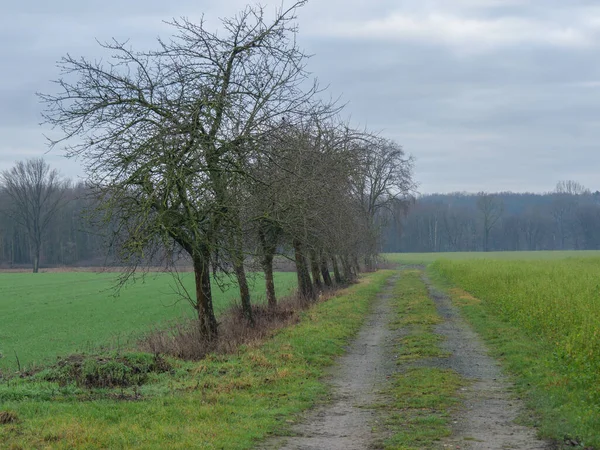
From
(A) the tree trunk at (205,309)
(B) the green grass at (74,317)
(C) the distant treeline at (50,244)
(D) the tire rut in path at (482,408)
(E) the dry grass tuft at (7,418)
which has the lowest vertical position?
(B) the green grass at (74,317)

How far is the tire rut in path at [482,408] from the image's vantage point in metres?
7.90

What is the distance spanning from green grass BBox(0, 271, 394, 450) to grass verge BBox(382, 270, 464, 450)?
4.52 ft

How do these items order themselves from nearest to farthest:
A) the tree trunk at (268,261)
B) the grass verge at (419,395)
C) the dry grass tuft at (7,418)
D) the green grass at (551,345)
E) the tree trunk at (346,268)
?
1. the grass verge at (419,395)
2. the dry grass tuft at (7,418)
3. the green grass at (551,345)
4. the tree trunk at (268,261)
5. the tree trunk at (346,268)

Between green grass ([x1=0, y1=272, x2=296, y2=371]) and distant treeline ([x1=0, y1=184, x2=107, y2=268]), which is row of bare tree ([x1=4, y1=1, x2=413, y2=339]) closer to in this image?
green grass ([x1=0, y1=272, x2=296, y2=371])

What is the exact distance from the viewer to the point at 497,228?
531 ft

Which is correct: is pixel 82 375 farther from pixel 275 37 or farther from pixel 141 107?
pixel 275 37

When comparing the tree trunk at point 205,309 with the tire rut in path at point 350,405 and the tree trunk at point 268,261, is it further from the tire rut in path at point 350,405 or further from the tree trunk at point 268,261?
the tree trunk at point 268,261

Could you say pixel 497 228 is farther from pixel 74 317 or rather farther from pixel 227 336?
pixel 227 336

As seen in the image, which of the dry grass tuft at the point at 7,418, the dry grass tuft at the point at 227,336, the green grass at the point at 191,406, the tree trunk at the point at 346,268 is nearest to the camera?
the green grass at the point at 191,406

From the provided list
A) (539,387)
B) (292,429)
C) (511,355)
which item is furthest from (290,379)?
(511,355)

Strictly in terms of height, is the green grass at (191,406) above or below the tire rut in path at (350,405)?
above

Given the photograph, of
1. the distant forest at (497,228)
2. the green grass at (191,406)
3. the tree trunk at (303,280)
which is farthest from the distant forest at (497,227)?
the green grass at (191,406)

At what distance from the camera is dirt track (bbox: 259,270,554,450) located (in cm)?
791

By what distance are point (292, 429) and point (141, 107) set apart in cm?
852
